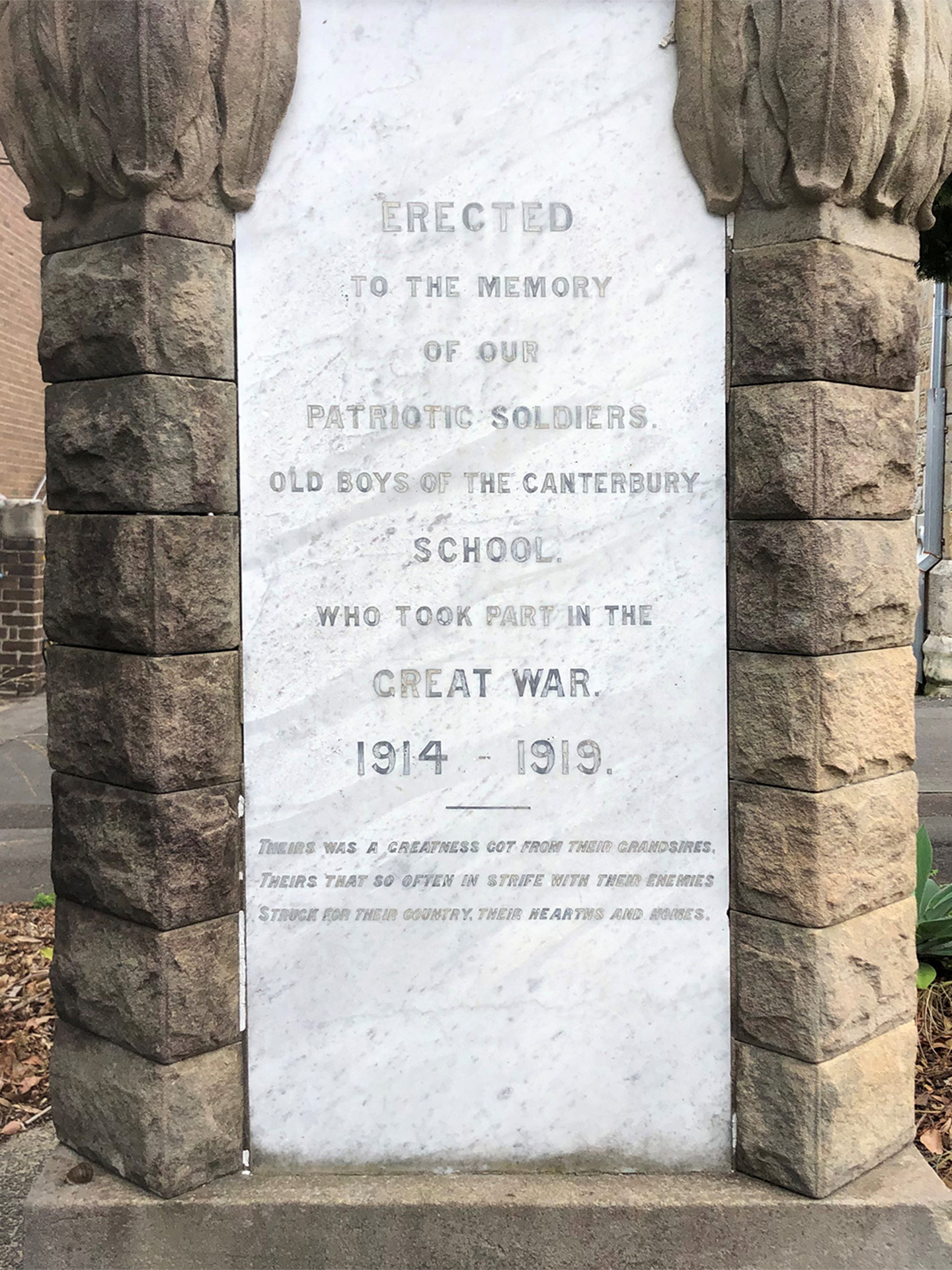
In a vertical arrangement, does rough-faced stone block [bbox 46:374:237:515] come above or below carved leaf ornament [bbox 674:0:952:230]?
below

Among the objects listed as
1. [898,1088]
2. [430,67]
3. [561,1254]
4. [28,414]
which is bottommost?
[561,1254]

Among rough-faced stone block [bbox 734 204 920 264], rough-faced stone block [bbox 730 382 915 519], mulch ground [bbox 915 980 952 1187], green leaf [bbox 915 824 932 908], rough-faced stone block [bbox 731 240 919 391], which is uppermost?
rough-faced stone block [bbox 734 204 920 264]

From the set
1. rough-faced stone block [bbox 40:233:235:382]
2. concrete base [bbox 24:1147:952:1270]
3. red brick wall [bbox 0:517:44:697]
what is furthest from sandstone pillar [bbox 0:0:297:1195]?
red brick wall [bbox 0:517:44:697]

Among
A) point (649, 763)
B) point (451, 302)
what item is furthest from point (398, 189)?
point (649, 763)

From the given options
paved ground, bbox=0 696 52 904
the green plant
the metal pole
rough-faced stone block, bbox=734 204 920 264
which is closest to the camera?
rough-faced stone block, bbox=734 204 920 264

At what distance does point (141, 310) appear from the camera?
260 centimetres

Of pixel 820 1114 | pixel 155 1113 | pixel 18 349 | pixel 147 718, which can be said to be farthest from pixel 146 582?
pixel 18 349

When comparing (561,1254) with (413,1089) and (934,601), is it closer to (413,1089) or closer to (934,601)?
(413,1089)

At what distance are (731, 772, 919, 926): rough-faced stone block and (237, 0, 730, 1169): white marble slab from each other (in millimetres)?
105

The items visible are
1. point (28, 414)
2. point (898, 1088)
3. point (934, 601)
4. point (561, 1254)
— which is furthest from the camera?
point (28, 414)

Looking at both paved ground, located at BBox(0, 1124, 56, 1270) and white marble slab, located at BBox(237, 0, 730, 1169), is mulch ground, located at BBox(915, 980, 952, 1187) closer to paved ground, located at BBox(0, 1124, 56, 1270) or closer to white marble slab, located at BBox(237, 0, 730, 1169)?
white marble slab, located at BBox(237, 0, 730, 1169)

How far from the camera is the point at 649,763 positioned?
2834 mm

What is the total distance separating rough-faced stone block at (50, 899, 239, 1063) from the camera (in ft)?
8.79

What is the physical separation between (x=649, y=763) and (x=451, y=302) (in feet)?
4.16
